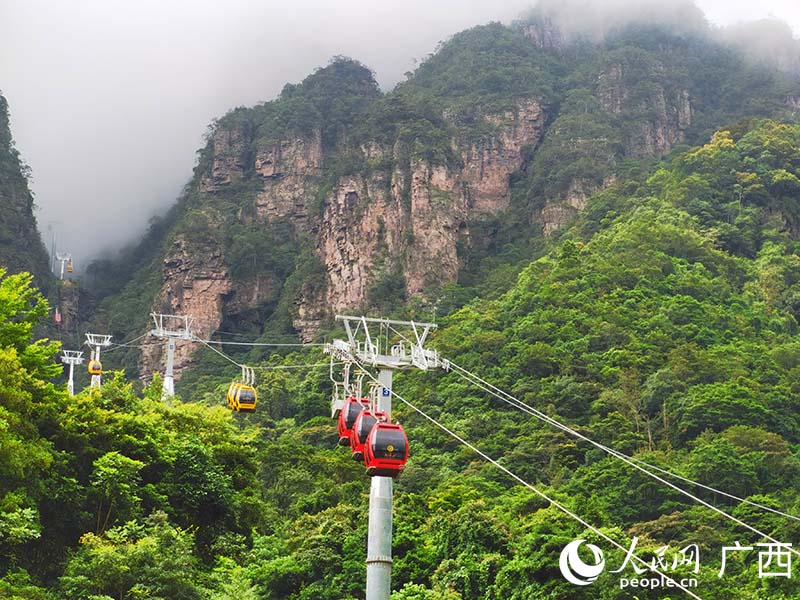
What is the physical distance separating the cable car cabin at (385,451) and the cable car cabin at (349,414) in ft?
7.88

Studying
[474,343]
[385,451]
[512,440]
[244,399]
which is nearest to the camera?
[385,451]

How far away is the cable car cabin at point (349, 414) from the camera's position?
56.0 ft

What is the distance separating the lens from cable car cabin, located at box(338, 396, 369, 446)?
56.0 ft

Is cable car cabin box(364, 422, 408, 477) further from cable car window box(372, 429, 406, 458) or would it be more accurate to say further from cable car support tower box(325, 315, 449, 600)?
cable car support tower box(325, 315, 449, 600)

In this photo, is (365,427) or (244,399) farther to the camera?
(244,399)

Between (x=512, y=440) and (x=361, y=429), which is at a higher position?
(x=361, y=429)

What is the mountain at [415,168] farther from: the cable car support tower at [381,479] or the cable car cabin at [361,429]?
the cable car cabin at [361,429]

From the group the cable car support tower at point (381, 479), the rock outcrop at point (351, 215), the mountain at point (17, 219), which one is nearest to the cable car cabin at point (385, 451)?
the cable car support tower at point (381, 479)

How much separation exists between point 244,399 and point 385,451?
45.0 feet

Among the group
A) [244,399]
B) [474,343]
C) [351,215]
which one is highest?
[351,215]

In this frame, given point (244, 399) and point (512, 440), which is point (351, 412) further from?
point (512, 440)

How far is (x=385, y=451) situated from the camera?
47.3ft

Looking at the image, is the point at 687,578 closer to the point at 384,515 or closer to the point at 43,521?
the point at 384,515

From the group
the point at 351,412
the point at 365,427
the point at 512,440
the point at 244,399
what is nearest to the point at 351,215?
→ the point at 512,440
